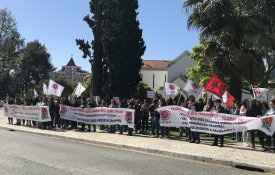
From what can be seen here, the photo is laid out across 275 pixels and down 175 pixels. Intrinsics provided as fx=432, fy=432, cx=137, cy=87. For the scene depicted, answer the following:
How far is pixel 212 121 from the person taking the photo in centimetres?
1582

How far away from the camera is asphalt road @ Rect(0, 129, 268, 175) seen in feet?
32.6

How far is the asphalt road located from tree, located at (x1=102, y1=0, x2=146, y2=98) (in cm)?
2456

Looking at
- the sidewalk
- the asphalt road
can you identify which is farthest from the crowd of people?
the asphalt road

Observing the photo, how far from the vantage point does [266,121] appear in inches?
560

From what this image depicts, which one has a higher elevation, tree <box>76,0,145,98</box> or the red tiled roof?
the red tiled roof

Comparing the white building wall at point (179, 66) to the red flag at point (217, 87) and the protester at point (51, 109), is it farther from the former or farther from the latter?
the red flag at point (217, 87)

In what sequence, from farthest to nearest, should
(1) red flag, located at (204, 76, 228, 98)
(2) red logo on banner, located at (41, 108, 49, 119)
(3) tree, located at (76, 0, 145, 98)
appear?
(3) tree, located at (76, 0, 145, 98) → (2) red logo on banner, located at (41, 108, 49, 119) → (1) red flag, located at (204, 76, 228, 98)

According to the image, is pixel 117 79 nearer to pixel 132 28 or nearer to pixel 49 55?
pixel 132 28

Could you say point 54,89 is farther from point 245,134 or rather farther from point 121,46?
point 121,46

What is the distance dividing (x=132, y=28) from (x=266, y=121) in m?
26.1

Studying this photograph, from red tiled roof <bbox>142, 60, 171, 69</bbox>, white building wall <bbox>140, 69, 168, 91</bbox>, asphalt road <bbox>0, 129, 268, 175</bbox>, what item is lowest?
asphalt road <bbox>0, 129, 268, 175</bbox>

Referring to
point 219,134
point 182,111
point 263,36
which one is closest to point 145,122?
point 182,111

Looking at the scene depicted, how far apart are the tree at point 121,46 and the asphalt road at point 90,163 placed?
2456cm

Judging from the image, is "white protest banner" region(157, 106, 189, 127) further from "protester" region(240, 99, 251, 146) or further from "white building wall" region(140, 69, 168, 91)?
"white building wall" region(140, 69, 168, 91)
